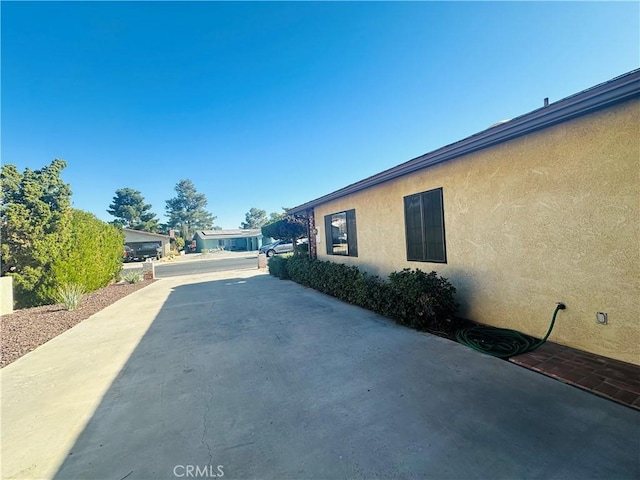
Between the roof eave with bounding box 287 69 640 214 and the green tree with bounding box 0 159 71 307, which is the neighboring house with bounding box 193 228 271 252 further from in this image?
the roof eave with bounding box 287 69 640 214

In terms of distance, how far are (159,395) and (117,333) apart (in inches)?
132

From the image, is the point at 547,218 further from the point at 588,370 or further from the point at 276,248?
the point at 276,248

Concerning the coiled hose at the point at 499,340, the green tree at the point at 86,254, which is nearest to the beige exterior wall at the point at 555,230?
the coiled hose at the point at 499,340

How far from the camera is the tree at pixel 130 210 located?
40438 millimetres

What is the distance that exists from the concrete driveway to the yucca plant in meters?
3.46

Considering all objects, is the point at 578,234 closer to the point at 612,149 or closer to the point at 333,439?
the point at 612,149

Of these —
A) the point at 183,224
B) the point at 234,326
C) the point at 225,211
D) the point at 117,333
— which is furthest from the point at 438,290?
the point at 225,211

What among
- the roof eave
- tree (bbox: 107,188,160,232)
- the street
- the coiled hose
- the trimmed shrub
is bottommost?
the coiled hose

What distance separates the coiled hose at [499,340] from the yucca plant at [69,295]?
9.75 m

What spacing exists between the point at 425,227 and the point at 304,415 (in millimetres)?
4356

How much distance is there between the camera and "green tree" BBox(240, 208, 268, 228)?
6556 centimetres

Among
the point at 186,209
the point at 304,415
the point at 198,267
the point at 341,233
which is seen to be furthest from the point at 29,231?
the point at 186,209

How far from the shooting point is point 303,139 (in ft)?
47.1

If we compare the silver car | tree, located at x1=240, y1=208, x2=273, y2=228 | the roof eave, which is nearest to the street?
the silver car
